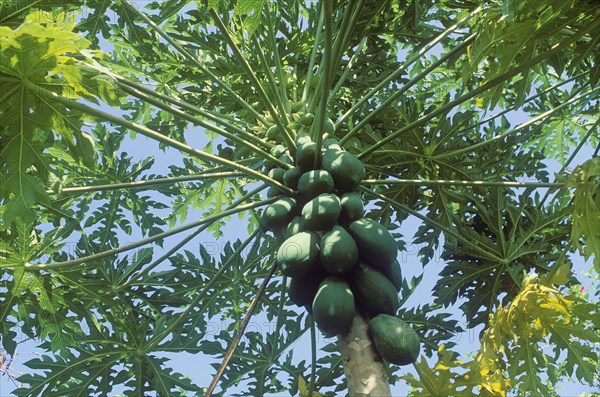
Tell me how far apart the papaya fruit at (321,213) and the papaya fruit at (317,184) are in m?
0.14

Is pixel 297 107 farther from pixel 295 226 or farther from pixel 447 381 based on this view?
pixel 447 381

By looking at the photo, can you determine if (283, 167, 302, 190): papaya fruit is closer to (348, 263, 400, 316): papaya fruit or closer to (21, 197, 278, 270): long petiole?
(21, 197, 278, 270): long petiole

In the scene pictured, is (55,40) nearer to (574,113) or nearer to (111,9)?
(111,9)

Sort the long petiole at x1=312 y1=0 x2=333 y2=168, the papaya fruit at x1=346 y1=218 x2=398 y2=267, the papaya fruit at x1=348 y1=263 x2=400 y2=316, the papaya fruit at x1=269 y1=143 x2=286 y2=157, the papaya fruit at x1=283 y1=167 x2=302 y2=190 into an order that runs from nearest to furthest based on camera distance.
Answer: the long petiole at x1=312 y1=0 x2=333 y2=168 < the papaya fruit at x1=348 y1=263 x2=400 y2=316 < the papaya fruit at x1=346 y1=218 x2=398 y2=267 < the papaya fruit at x1=283 y1=167 x2=302 y2=190 < the papaya fruit at x1=269 y1=143 x2=286 y2=157

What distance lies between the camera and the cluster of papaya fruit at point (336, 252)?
8.66ft

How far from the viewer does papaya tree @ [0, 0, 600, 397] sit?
109 inches

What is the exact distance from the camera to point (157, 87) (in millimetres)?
5109

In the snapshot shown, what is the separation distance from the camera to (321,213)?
293 centimetres

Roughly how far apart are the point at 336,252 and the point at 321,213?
0.76 feet

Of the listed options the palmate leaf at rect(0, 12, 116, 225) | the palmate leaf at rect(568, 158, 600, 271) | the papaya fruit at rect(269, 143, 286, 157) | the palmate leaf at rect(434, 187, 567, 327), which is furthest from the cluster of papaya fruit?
the palmate leaf at rect(434, 187, 567, 327)

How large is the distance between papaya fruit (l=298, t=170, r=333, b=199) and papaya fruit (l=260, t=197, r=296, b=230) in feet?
0.48

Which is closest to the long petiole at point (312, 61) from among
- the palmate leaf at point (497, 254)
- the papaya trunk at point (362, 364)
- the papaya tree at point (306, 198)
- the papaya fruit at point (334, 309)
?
the papaya tree at point (306, 198)

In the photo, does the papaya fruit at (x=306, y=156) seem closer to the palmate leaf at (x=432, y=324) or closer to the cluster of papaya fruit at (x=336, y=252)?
the cluster of papaya fruit at (x=336, y=252)

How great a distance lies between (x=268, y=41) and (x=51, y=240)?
1918 mm
